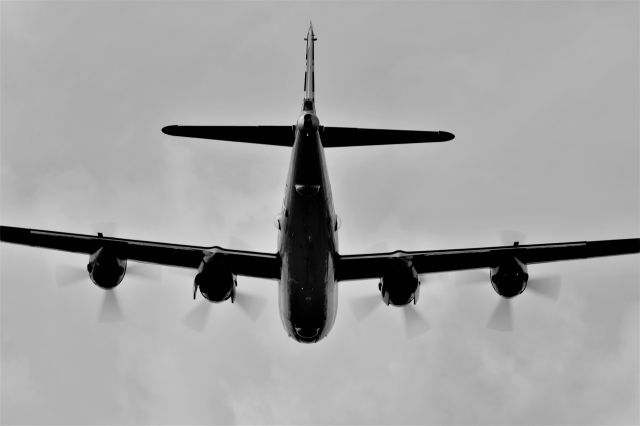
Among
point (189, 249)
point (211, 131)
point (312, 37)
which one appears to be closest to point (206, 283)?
point (189, 249)

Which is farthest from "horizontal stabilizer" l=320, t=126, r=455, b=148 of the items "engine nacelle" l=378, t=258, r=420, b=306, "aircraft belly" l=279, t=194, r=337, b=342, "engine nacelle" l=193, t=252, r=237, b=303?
"engine nacelle" l=193, t=252, r=237, b=303

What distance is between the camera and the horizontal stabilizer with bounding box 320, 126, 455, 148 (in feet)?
66.4

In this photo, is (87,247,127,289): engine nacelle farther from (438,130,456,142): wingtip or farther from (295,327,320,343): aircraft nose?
(438,130,456,142): wingtip

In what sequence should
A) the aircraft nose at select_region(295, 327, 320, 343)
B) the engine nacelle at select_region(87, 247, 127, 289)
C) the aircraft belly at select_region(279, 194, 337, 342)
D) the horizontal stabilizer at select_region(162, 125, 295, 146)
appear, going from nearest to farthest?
the aircraft belly at select_region(279, 194, 337, 342) < the horizontal stabilizer at select_region(162, 125, 295, 146) < the aircraft nose at select_region(295, 327, 320, 343) < the engine nacelle at select_region(87, 247, 127, 289)

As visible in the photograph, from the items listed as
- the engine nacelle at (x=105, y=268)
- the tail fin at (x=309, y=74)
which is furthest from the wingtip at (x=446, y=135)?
the engine nacelle at (x=105, y=268)

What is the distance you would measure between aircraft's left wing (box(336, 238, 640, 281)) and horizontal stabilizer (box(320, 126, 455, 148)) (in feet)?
15.6

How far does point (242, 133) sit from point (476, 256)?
10667 mm

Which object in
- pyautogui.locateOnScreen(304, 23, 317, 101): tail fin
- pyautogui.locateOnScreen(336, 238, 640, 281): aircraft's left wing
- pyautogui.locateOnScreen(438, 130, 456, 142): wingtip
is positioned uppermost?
pyautogui.locateOnScreen(304, 23, 317, 101): tail fin

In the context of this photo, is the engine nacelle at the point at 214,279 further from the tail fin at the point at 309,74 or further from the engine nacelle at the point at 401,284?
the tail fin at the point at 309,74

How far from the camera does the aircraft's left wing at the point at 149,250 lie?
23.2 meters

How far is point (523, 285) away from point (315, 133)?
10672mm

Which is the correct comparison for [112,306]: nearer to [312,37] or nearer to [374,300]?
[374,300]

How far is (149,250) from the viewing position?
2392 cm

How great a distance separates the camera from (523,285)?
22.9m
